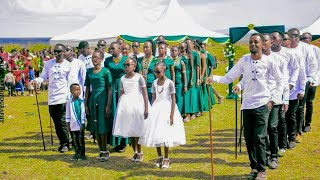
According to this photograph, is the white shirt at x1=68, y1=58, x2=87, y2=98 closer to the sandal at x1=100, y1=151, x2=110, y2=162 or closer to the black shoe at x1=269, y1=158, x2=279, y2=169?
the sandal at x1=100, y1=151, x2=110, y2=162

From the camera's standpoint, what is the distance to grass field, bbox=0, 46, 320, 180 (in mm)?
7816

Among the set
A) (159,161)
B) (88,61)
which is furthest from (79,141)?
(88,61)

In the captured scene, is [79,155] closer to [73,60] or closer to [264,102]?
[73,60]

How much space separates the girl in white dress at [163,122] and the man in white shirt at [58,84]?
7.48ft

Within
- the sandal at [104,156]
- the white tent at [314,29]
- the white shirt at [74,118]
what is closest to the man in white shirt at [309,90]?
the sandal at [104,156]

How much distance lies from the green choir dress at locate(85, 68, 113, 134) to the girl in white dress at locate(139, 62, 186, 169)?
97 centimetres

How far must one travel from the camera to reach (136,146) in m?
8.66

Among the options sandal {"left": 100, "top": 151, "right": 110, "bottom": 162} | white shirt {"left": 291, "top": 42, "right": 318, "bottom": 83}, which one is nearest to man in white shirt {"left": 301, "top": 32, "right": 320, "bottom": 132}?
white shirt {"left": 291, "top": 42, "right": 318, "bottom": 83}

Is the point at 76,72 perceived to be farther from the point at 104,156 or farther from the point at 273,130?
the point at 273,130

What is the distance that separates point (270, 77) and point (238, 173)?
68.7 inches

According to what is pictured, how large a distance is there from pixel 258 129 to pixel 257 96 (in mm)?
514

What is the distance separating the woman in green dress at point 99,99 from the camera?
340 inches

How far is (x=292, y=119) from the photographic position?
372 inches

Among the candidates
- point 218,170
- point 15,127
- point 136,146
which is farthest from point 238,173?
point 15,127
